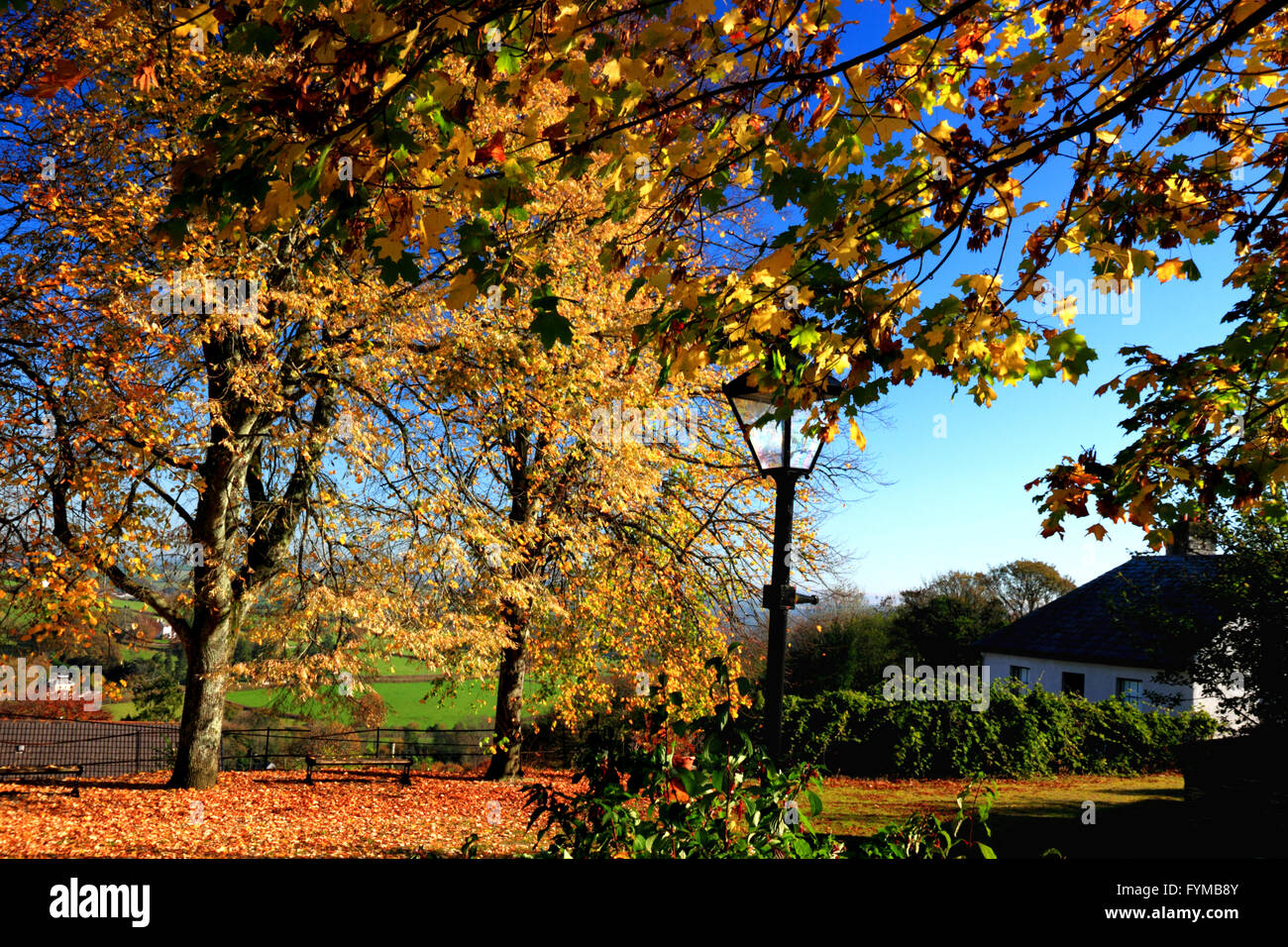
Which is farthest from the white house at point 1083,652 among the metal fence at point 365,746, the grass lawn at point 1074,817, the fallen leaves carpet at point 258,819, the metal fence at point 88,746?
the metal fence at point 88,746

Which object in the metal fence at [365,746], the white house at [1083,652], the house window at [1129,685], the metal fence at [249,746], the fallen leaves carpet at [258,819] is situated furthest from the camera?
the house window at [1129,685]

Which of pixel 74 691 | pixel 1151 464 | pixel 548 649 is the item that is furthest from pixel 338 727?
pixel 1151 464

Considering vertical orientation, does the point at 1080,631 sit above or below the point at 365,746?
above

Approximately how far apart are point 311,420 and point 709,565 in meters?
7.79

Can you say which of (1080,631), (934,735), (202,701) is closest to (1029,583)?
(1080,631)

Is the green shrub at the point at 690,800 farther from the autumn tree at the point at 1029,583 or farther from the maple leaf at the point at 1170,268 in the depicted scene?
the autumn tree at the point at 1029,583

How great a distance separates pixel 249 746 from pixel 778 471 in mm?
26698

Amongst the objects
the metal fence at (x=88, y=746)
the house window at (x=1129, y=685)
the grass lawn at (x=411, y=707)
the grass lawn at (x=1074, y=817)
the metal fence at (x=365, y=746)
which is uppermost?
the house window at (x=1129, y=685)

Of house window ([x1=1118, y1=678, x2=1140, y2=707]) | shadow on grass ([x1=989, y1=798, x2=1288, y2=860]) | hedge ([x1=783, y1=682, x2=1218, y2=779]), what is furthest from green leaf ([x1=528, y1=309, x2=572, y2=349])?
house window ([x1=1118, y1=678, x2=1140, y2=707])

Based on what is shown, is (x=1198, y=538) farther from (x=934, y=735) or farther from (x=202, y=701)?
(x=202, y=701)

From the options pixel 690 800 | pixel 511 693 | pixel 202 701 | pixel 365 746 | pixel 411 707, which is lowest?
pixel 411 707

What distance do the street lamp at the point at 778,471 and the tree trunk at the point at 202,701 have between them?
11.6 m

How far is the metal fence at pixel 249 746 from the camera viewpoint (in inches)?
864

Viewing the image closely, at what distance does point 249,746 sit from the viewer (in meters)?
26.0
